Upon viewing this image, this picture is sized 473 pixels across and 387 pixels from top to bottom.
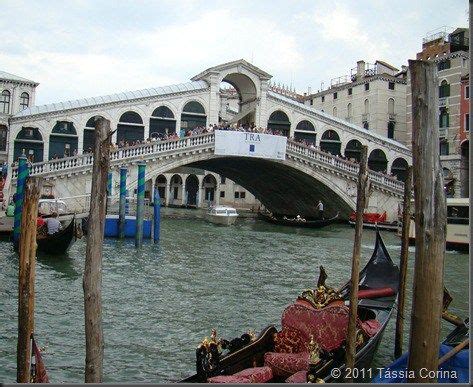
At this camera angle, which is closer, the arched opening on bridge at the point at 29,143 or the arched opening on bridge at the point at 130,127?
the arched opening on bridge at the point at 29,143

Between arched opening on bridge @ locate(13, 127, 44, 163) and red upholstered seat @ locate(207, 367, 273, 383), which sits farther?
arched opening on bridge @ locate(13, 127, 44, 163)

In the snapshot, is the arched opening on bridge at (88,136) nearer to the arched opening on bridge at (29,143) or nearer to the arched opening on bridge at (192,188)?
the arched opening on bridge at (29,143)

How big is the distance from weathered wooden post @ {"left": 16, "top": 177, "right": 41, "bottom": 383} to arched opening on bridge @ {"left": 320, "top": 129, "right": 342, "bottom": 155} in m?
17.0

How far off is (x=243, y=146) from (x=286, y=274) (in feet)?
27.1

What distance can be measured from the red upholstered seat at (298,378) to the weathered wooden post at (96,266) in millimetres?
1032

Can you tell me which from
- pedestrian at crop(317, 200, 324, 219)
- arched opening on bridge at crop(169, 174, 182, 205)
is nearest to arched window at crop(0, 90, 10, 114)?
pedestrian at crop(317, 200, 324, 219)

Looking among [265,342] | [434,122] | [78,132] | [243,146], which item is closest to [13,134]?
[78,132]

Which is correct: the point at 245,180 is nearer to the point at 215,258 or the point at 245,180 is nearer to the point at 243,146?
the point at 243,146

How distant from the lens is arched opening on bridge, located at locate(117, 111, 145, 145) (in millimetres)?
17797

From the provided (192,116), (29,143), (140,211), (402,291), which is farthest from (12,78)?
(402,291)

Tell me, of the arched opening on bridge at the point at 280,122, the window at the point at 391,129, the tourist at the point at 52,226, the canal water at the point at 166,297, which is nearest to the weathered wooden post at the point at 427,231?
the canal water at the point at 166,297

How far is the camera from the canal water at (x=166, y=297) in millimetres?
4246

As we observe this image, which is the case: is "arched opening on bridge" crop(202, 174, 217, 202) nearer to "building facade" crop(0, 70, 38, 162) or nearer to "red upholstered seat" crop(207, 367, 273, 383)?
"building facade" crop(0, 70, 38, 162)

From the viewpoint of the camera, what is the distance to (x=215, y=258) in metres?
9.72
